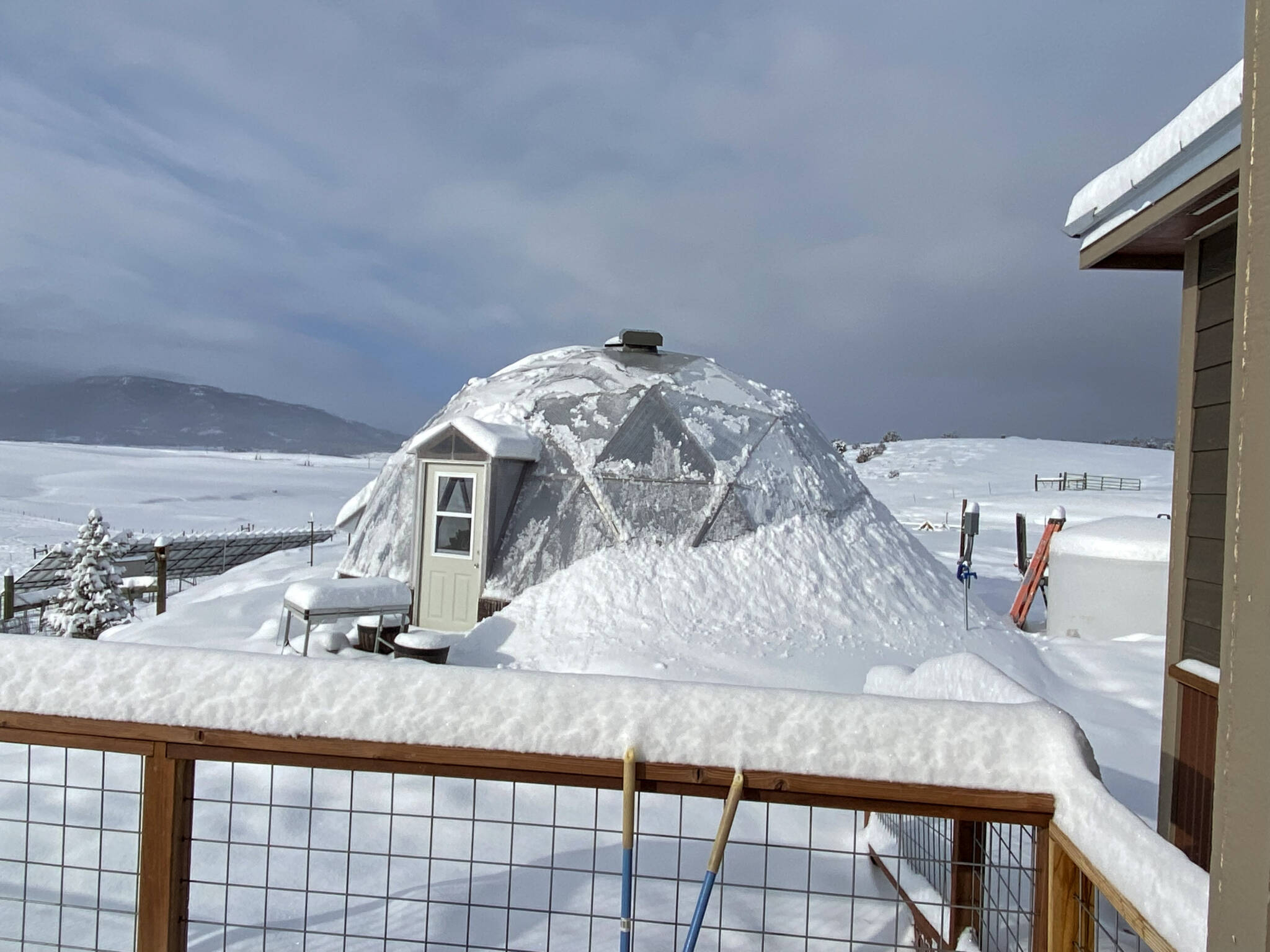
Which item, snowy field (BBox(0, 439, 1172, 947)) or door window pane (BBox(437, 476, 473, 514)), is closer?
snowy field (BBox(0, 439, 1172, 947))

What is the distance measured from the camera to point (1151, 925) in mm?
1092

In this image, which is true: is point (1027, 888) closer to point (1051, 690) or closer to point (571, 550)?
point (1051, 690)

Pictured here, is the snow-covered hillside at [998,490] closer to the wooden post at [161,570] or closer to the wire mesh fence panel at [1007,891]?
the wire mesh fence panel at [1007,891]

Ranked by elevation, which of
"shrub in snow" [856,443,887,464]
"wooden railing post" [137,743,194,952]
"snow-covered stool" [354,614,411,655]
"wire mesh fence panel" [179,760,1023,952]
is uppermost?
"shrub in snow" [856,443,887,464]

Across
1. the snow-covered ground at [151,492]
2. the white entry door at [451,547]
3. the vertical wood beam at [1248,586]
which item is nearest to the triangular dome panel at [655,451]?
the white entry door at [451,547]

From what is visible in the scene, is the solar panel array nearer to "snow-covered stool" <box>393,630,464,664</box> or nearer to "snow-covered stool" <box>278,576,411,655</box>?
"snow-covered stool" <box>278,576,411,655</box>

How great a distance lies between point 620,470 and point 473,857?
17.5 ft

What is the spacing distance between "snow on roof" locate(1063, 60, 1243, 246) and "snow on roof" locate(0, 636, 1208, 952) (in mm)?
1939

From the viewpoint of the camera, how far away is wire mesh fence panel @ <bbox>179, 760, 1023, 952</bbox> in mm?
2934

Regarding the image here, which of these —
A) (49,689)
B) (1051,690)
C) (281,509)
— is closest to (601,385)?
(1051,690)

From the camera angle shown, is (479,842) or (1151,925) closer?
(1151,925)

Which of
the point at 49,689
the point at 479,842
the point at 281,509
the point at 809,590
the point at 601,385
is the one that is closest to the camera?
the point at 49,689

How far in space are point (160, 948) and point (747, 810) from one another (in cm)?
327

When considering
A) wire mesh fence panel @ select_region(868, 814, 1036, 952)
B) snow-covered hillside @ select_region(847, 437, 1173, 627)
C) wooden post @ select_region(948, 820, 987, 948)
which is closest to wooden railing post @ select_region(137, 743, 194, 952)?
wire mesh fence panel @ select_region(868, 814, 1036, 952)
